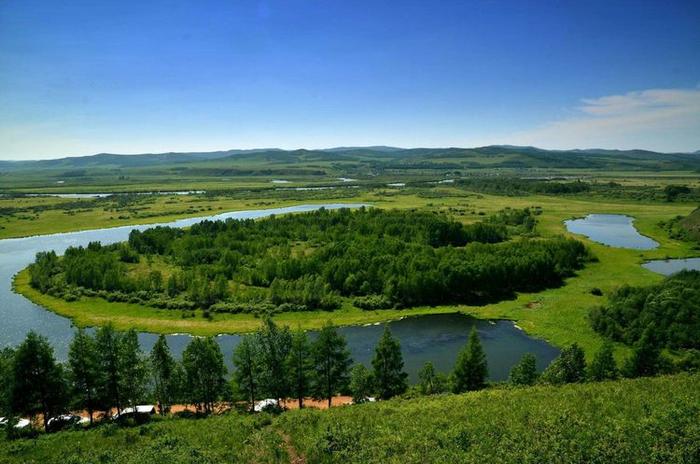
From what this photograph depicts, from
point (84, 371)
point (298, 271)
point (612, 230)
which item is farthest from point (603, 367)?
point (612, 230)

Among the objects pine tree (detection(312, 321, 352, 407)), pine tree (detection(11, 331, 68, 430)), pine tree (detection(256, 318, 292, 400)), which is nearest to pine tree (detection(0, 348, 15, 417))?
pine tree (detection(11, 331, 68, 430))

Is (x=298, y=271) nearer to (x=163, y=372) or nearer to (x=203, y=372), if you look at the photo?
(x=203, y=372)

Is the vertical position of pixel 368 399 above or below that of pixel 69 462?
below

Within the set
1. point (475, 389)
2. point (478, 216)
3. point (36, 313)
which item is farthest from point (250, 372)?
point (478, 216)

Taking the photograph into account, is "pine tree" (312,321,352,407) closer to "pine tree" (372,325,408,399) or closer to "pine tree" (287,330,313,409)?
"pine tree" (287,330,313,409)

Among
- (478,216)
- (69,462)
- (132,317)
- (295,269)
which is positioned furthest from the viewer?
(478,216)

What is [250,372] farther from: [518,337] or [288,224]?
[288,224]
